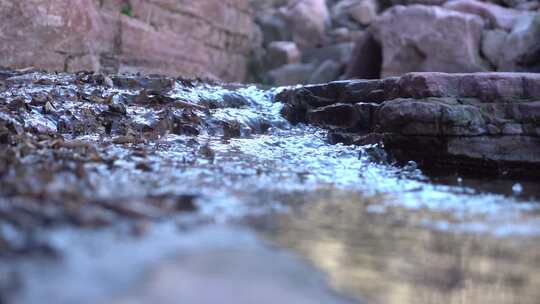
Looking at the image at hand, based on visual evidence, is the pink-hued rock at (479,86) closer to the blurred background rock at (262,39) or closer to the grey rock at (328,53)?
the blurred background rock at (262,39)

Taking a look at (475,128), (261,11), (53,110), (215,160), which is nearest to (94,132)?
(53,110)

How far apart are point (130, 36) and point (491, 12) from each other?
6.06 metres

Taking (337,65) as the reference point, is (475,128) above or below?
below

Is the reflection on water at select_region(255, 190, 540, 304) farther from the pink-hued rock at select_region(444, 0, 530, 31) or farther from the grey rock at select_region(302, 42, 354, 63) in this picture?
the grey rock at select_region(302, 42, 354, 63)

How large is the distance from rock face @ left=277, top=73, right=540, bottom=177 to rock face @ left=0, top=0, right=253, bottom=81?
415cm

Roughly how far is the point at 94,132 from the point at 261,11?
10.2 m

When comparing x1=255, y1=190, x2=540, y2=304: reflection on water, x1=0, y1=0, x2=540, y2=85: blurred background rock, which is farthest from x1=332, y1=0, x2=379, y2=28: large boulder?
x1=255, y1=190, x2=540, y2=304: reflection on water

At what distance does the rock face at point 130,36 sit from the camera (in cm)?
642

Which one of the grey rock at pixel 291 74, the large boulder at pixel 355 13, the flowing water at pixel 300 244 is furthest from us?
the large boulder at pixel 355 13

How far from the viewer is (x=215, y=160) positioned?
344cm

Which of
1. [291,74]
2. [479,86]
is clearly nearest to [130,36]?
[291,74]

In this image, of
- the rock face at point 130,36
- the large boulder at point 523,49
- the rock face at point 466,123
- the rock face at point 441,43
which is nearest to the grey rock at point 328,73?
the rock face at point 441,43

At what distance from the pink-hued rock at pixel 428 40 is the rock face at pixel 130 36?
9.67 ft

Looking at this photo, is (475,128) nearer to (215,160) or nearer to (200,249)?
(215,160)
